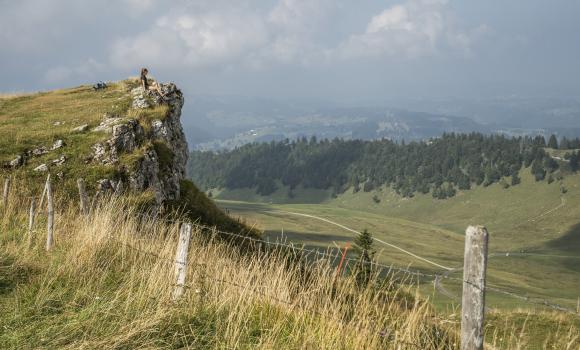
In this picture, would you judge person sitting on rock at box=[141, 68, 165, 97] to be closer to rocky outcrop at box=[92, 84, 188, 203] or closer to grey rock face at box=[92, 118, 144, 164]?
rocky outcrop at box=[92, 84, 188, 203]

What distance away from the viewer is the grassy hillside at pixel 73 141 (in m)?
22.4

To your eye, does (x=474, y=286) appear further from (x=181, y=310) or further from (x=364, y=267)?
(x=364, y=267)

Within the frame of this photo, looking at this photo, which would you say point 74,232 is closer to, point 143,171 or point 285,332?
point 285,332

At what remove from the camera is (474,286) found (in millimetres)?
5570

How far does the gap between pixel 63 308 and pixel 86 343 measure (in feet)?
5.28

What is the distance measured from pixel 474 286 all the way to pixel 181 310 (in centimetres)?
393

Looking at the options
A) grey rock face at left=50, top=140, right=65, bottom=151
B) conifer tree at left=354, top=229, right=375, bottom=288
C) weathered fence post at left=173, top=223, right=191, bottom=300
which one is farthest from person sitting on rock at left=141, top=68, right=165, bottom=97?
weathered fence post at left=173, top=223, right=191, bottom=300

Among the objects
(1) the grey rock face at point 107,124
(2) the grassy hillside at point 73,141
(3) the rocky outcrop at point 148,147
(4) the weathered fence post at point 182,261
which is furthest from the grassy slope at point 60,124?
(4) the weathered fence post at point 182,261

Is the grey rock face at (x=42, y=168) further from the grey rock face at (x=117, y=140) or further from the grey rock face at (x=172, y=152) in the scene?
the grey rock face at (x=172, y=152)

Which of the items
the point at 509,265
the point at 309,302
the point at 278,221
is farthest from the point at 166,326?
the point at 278,221

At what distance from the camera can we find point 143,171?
25812 mm

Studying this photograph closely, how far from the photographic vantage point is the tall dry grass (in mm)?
6387

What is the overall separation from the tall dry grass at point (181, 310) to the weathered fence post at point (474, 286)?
31 cm

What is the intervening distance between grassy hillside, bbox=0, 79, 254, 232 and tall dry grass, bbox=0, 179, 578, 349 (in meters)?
6.70
